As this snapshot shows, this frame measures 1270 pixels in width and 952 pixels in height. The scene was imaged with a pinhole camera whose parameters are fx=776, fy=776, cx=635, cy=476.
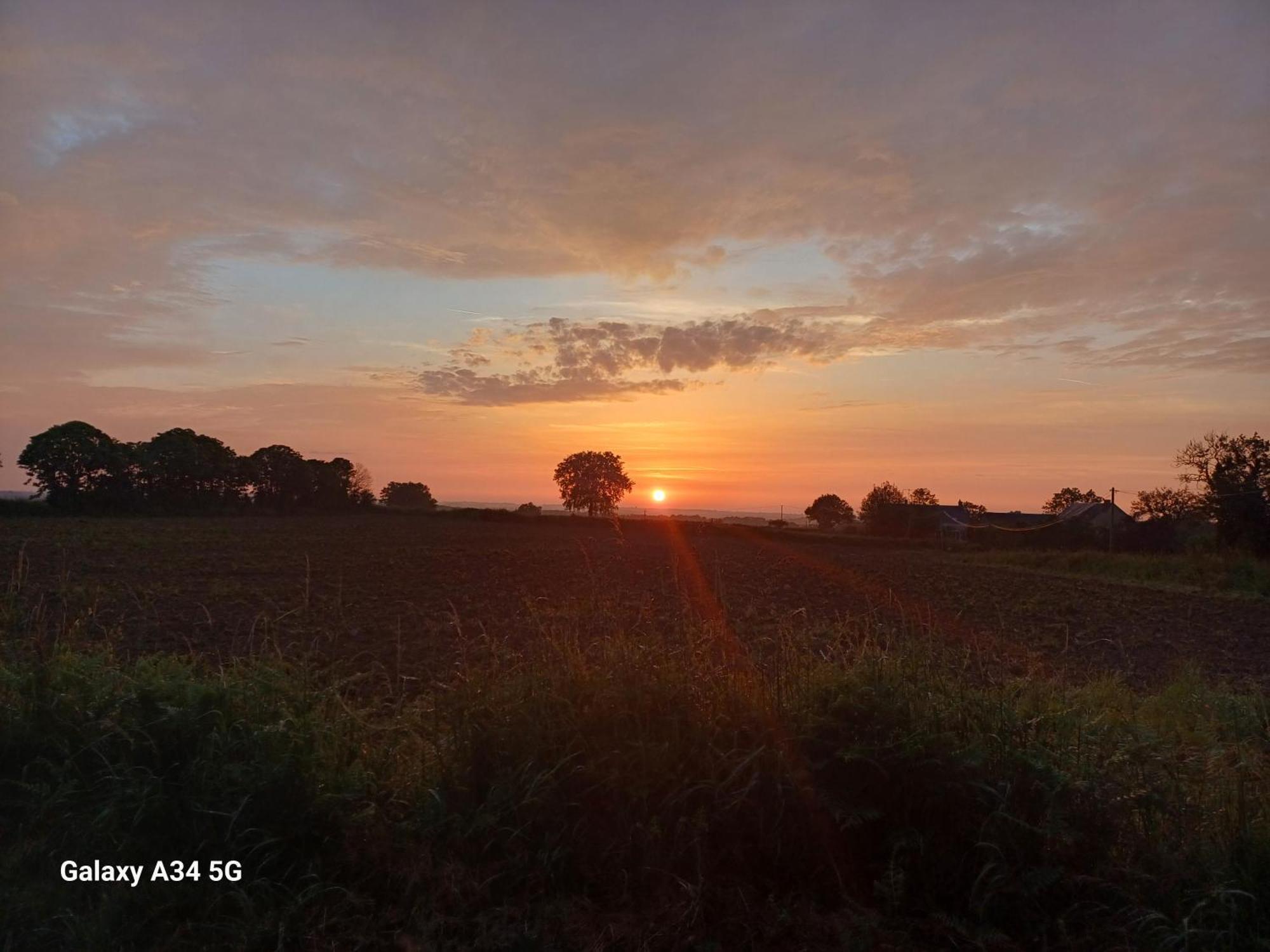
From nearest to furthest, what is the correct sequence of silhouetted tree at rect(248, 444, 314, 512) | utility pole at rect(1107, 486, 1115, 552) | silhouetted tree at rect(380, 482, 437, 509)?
utility pole at rect(1107, 486, 1115, 552), silhouetted tree at rect(248, 444, 314, 512), silhouetted tree at rect(380, 482, 437, 509)

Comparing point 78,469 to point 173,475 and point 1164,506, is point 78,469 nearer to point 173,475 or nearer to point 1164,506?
point 173,475

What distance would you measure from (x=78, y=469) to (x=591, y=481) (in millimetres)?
53021

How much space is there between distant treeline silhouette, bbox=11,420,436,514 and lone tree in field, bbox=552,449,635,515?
28.8m

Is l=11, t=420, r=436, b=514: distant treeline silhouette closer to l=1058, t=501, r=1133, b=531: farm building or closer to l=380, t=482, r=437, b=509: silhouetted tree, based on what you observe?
l=380, t=482, r=437, b=509: silhouetted tree

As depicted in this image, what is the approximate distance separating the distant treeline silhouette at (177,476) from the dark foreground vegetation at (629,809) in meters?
65.5

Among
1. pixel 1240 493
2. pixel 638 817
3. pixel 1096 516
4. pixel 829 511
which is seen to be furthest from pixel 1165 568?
pixel 829 511

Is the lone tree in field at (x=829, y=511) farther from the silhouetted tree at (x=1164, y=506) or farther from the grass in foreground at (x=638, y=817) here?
the grass in foreground at (x=638, y=817)

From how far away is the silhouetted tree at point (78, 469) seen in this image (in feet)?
191

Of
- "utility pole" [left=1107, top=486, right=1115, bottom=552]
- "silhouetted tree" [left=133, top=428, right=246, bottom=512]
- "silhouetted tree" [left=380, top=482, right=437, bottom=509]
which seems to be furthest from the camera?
"silhouetted tree" [left=380, top=482, right=437, bottom=509]

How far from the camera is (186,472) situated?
63000 mm

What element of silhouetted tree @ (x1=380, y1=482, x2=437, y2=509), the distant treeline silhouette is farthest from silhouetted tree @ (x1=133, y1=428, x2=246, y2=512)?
silhouetted tree @ (x1=380, y1=482, x2=437, y2=509)

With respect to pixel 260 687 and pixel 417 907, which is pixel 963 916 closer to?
pixel 417 907

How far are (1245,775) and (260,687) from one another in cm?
511

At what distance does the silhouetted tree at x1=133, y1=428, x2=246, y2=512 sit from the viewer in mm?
61188
